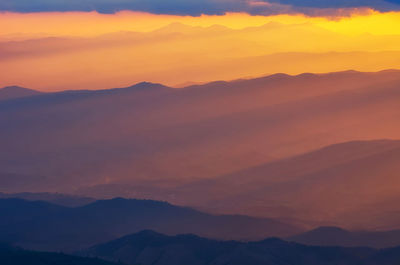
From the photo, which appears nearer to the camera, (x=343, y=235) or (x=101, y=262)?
(x=101, y=262)

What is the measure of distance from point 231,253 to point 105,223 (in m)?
55.0

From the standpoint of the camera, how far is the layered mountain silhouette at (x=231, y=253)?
12675 cm

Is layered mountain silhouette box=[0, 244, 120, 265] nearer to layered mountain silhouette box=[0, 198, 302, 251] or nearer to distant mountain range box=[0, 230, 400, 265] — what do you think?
distant mountain range box=[0, 230, 400, 265]

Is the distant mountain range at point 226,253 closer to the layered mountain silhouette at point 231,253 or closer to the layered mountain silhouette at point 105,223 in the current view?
the layered mountain silhouette at point 231,253

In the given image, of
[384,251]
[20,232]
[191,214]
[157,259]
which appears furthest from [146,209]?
[384,251]

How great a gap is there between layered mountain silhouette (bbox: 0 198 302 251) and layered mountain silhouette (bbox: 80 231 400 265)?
2234cm

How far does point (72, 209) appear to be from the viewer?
188 metres

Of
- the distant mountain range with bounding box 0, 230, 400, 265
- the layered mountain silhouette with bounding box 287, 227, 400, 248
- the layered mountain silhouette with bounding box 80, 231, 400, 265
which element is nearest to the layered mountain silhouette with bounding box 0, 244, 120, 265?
the distant mountain range with bounding box 0, 230, 400, 265

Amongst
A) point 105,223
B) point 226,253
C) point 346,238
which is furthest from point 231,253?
point 105,223

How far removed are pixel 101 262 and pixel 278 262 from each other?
31.1 meters

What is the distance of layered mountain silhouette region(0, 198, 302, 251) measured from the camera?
163000 mm

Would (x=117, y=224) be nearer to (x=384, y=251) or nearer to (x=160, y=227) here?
(x=160, y=227)

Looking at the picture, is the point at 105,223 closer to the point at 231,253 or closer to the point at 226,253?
the point at 226,253

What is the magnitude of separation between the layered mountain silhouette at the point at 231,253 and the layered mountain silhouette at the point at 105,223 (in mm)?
22338
